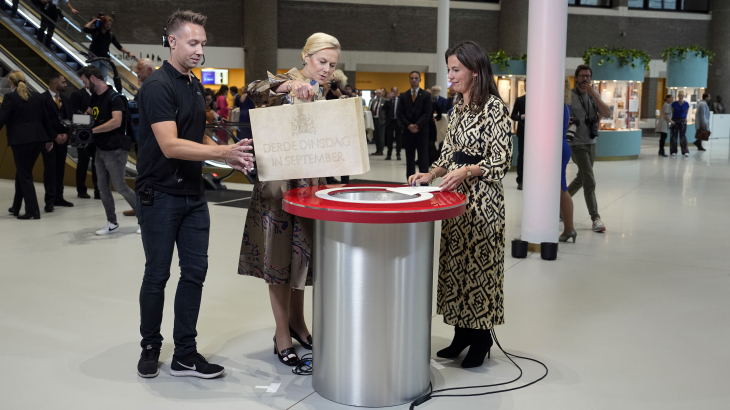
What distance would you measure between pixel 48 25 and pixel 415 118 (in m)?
6.78

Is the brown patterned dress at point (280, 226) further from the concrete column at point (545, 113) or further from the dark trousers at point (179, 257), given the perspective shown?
the concrete column at point (545, 113)

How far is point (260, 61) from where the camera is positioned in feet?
70.2

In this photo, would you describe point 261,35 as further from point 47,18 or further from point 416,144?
point 416,144

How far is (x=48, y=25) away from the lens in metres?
11.6

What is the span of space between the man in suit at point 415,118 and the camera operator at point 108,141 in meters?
4.74

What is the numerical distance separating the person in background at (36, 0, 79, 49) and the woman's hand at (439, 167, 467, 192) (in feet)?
34.3

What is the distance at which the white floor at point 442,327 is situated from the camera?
9.46 feet

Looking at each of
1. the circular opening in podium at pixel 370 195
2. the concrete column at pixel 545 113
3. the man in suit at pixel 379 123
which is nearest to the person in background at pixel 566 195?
the concrete column at pixel 545 113

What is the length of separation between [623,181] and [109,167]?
798 centimetres

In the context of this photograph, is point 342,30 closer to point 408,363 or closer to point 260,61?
point 260,61

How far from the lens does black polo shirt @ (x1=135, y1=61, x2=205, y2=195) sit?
2748mm

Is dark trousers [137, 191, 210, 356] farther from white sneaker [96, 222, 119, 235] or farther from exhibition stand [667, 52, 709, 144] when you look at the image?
exhibition stand [667, 52, 709, 144]

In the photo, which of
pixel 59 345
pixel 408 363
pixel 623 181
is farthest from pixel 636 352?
pixel 623 181

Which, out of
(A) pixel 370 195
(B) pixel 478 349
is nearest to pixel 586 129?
(B) pixel 478 349
